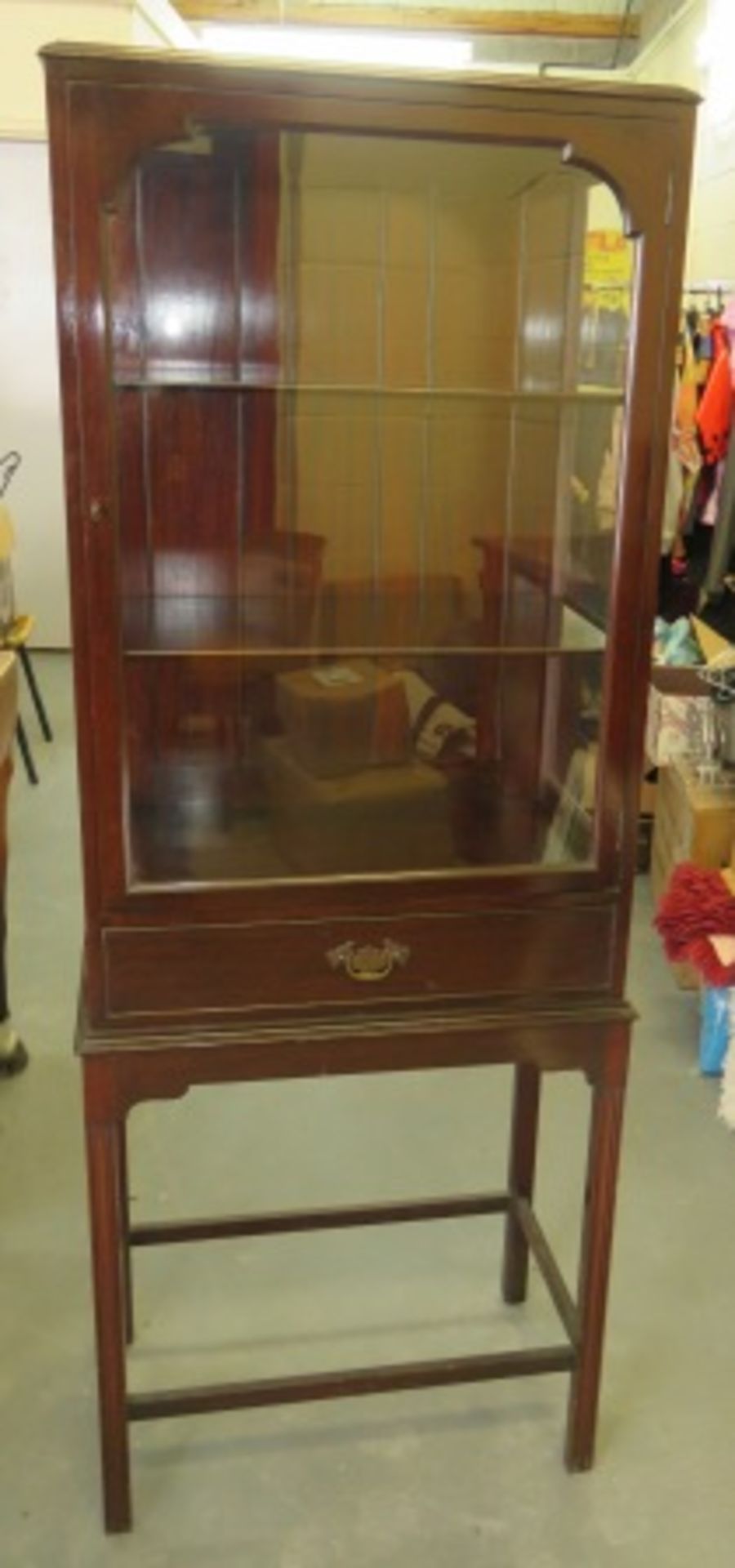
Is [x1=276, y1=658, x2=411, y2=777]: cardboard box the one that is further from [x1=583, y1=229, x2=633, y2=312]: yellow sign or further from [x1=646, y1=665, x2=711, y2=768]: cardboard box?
[x1=646, y1=665, x2=711, y2=768]: cardboard box

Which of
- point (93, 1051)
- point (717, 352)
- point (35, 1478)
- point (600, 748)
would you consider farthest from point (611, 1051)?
point (717, 352)

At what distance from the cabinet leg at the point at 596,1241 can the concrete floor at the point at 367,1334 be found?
0.24ft

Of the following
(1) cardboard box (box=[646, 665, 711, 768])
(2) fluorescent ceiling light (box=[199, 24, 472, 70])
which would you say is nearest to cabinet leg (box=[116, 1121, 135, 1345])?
(1) cardboard box (box=[646, 665, 711, 768])

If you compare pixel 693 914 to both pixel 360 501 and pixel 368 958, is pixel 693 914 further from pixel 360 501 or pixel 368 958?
pixel 360 501

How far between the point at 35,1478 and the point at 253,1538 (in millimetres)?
303

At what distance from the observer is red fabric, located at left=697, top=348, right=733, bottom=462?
3.28 metres

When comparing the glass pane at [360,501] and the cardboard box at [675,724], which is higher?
the glass pane at [360,501]

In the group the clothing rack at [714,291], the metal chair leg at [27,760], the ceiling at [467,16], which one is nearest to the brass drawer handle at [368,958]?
the clothing rack at [714,291]

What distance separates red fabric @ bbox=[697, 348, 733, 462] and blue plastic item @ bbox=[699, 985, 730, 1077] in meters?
1.43

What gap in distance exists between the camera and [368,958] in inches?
58.5

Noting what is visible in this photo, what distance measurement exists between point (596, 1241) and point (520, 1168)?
0.37 m

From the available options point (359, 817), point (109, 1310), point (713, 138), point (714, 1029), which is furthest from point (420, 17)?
point (109, 1310)

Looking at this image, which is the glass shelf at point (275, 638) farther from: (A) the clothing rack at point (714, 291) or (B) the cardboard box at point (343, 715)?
(A) the clothing rack at point (714, 291)

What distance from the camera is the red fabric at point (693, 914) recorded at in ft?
8.48
